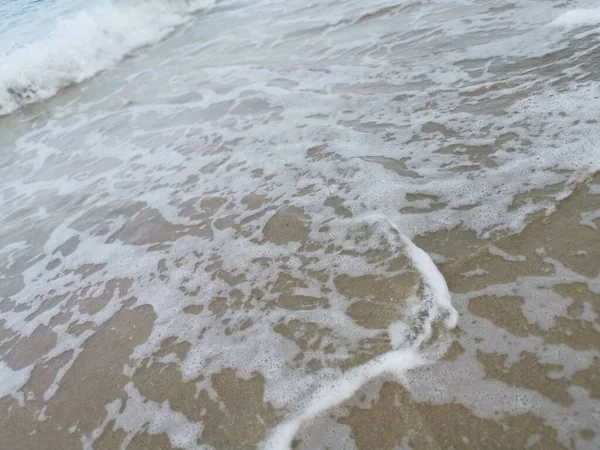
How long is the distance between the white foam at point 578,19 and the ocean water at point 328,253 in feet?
0.21

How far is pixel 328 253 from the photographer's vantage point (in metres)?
3.17

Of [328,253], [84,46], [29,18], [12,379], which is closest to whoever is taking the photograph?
[12,379]

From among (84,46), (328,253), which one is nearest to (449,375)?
(328,253)

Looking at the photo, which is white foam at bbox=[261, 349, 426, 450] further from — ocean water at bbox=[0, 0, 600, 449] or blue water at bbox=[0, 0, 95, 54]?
blue water at bbox=[0, 0, 95, 54]

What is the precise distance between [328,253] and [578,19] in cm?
492

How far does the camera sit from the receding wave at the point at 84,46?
385 inches

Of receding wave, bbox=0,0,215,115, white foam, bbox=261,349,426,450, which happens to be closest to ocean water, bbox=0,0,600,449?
white foam, bbox=261,349,426,450

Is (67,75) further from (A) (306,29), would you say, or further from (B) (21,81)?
(A) (306,29)

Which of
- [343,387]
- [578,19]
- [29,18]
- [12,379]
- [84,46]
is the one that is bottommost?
[12,379]

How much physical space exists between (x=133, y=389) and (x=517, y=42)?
5.62 meters

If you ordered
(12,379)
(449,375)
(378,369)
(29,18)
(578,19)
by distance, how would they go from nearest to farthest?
(449,375) < (378,369) < (12,379) < (578,19) < (29,18)

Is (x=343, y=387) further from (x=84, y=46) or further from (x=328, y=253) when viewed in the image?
(x=84, y=46)

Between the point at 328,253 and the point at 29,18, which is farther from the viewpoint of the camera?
the point at 29,18

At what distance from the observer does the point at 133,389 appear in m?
2.66
